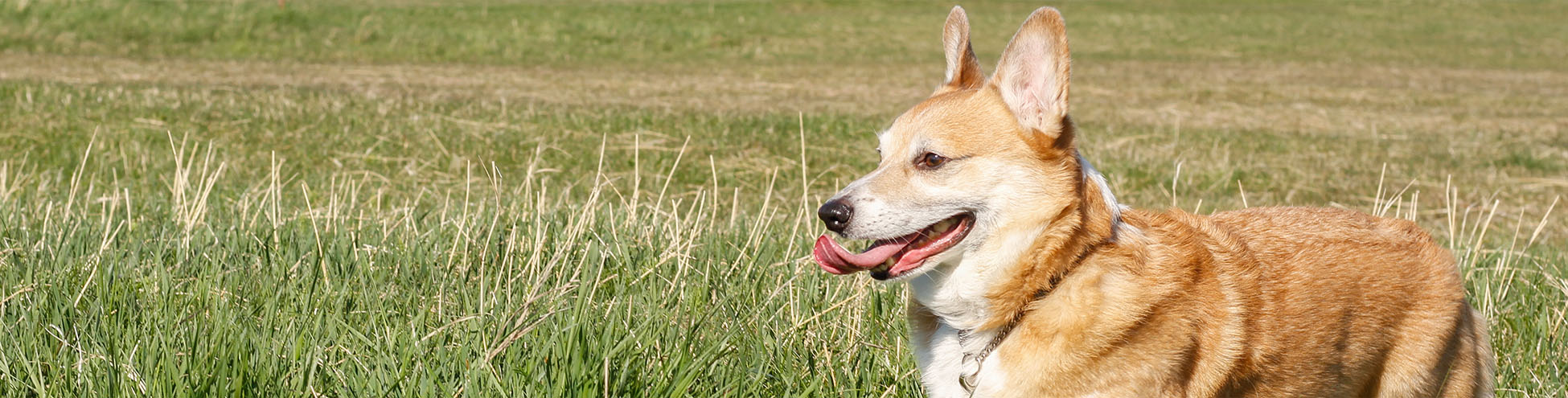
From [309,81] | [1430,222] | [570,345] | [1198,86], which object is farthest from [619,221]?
[1198,86]

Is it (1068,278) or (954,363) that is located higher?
(1068,278)

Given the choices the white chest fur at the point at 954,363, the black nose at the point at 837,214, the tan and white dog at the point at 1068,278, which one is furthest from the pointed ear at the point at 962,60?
the white chest fur at the point at 954,363

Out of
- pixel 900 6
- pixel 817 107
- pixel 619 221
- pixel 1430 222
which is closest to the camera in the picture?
pixel 619 221

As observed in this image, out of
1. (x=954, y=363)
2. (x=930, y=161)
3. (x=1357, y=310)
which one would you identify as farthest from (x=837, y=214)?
(x=1357, y=310)

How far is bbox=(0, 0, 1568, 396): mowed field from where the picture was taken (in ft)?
11.1

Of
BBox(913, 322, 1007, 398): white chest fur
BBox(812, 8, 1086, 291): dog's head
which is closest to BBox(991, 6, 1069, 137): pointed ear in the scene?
BBox(812, 8, 1086, 291): dog's head

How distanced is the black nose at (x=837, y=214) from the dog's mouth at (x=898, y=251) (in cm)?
10

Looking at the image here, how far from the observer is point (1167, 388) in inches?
121

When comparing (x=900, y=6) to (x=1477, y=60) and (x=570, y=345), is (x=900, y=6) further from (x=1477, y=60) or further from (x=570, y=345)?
(x=570, y=345)

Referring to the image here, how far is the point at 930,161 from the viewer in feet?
11.1

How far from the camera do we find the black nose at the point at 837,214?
321cm

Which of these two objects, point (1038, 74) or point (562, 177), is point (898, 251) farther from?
point (562, 177)

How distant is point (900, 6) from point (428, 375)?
34269 mm

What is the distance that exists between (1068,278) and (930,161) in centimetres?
46
